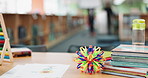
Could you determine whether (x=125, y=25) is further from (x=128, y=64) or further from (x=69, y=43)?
(x=128, y=64)

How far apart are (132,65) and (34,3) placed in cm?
755

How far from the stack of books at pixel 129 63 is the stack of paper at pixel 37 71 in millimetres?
260

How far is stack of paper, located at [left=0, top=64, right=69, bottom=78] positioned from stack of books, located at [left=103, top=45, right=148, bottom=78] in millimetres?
260

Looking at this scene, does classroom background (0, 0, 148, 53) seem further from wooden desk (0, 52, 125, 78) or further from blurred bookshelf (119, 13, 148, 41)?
wooden desk (0, 52, 125, 78)

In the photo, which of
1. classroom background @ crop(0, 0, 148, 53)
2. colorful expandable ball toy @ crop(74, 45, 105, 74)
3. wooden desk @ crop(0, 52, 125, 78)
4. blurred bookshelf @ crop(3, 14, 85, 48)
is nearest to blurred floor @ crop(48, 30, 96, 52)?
classroom background @ crop(0, 0, 148, 53)

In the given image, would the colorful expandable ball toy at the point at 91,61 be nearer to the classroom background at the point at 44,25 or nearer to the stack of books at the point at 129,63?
the stack of books at the point at 129,63

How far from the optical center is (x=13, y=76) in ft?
3.64

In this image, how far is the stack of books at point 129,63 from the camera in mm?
1045

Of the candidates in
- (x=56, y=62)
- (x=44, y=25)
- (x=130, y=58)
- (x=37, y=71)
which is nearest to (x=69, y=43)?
(x=44, y=25)

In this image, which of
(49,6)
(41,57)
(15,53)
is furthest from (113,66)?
(49,6)

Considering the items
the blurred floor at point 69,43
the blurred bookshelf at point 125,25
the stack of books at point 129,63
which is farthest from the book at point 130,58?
the blurred bookshelf at point 125,25

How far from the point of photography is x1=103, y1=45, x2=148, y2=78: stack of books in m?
1.04

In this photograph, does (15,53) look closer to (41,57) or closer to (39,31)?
(41,57)

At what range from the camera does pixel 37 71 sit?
47.3 inches
